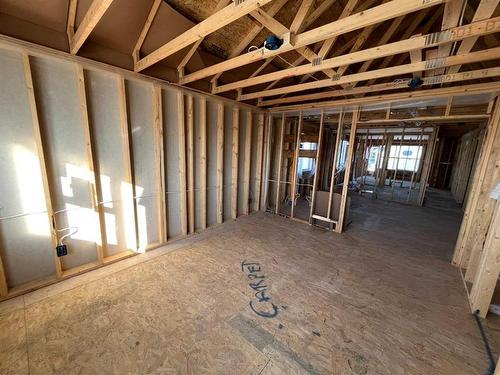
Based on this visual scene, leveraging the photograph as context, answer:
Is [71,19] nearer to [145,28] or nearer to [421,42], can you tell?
[145,28]

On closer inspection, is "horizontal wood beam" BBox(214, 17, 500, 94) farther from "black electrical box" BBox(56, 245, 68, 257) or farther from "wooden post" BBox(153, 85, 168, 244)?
"black electrical box" BBox(56, 245, 68, 257)

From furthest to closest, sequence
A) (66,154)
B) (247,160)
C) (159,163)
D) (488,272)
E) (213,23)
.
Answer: (247,160)
(159,163)
(66,154)
(488,272)
(213,23)

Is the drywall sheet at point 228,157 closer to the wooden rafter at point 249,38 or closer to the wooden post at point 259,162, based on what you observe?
the wooden post at point 259,162

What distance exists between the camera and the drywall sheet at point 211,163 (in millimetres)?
4121

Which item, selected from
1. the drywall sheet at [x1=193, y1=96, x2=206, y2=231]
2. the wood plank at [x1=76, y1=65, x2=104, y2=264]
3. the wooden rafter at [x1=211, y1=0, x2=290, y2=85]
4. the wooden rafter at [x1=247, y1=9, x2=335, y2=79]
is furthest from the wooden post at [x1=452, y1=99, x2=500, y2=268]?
the wood plank at [x1=76, y1=65, x2=104, y2=264]

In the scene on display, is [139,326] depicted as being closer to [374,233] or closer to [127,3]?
[127,3]

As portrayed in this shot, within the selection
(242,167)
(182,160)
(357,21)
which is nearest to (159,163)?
(182,160)

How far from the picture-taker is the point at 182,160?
3.70 m

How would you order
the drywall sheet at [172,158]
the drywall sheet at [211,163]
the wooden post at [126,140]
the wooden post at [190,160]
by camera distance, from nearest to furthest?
the wooden post at [126,140], the drywall sheet at [172,158], the wooden post at [190,160], the drywall sheet at [211,163]

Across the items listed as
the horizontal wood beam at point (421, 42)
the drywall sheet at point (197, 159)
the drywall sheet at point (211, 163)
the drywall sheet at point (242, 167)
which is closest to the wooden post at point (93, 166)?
the drywall sheet at point (197, 159)

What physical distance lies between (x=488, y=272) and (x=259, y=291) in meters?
2.55

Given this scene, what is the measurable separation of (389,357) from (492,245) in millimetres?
1710

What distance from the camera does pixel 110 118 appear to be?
281 cm

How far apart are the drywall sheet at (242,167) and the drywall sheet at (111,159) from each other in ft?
8.45
